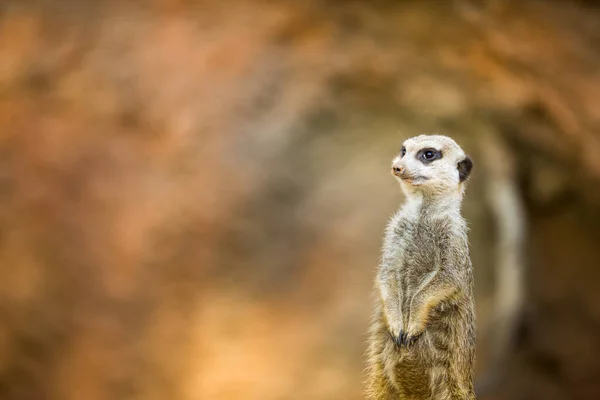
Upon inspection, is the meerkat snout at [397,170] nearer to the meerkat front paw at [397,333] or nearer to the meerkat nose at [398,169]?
the meerkat nose at [398,169]

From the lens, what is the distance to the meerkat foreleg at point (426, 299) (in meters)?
1.59

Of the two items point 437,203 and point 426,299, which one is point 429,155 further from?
point 426,299

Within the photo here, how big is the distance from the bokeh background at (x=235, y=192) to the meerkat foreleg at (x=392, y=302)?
260 centimetres

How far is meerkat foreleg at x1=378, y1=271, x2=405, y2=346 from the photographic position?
1.63 metres

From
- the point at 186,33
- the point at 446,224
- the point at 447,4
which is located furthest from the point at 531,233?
the point at 446,224

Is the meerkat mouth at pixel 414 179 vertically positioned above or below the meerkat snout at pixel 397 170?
above

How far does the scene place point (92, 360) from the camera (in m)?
4.70

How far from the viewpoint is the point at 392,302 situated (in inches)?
65.8

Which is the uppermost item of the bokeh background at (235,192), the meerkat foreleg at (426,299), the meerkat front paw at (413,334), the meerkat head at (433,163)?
the bokeh background at (235,192)

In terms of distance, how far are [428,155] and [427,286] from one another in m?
0.30

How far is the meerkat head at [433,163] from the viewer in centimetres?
165

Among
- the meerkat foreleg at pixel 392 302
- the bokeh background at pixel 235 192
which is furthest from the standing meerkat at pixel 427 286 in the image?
the bokeh background at pixel 235 192

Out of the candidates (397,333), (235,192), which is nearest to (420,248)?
(397,333)

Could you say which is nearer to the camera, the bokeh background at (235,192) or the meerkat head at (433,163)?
the meerkat head at (433,163)
